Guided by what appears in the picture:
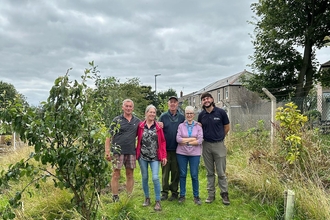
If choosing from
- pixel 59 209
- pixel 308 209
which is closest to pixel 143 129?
pixel 59 209

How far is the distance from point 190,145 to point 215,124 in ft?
1.73

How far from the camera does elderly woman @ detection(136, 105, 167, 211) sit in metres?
4.45

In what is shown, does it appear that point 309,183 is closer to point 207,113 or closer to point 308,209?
point 308,209

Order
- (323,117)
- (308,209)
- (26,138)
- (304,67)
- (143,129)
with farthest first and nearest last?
1. (304,67)
2. (323,117)
3. (143,129)
4. (308,209)
5. (26,138)

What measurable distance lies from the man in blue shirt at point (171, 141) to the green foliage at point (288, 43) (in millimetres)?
11667

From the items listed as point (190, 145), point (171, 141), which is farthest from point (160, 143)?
point (190, 145)

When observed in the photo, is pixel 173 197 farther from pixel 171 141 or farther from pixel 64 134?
pixel 64 134

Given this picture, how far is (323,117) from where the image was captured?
8.55 m

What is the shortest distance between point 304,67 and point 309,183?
44.8 ft

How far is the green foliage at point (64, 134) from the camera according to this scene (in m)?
2.37

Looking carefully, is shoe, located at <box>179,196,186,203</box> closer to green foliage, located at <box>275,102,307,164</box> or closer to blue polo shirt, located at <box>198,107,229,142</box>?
blue polo shirt, located at <box>198,107,229,142</box>

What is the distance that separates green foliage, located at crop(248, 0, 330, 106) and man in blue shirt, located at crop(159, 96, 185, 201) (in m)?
11.7

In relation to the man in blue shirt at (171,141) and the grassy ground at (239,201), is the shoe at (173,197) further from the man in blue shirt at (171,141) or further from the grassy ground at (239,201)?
the grassy ground at (239,201)

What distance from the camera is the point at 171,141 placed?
15.8 feet
